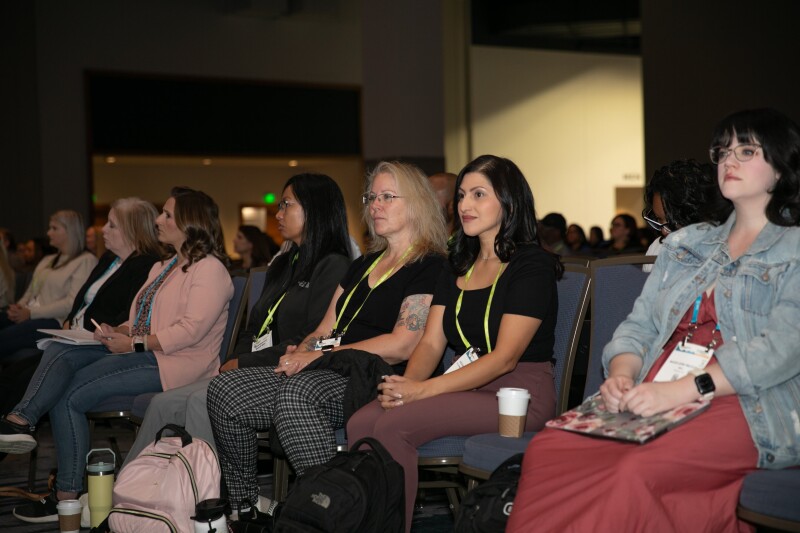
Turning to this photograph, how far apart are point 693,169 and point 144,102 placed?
11244 millimetres

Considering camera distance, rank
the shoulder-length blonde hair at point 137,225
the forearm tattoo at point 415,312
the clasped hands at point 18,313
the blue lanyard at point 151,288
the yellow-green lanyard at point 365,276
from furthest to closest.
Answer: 1. the clasped hands at point 18,313
2. the shoulder-length blonde hair at point 137,225
3. the blue lanyard at point 151,288
4. the yellow-green lanyard at point 365,276
5. the forearm tattoo at point 415,312

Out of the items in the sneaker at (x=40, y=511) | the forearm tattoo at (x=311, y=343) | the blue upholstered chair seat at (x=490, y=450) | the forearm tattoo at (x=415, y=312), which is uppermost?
the forearm tattoo at (x=415, y=312)

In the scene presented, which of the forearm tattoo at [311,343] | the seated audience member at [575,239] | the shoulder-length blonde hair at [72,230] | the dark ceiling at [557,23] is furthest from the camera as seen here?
Answer: the dark ceiling at [557,23]

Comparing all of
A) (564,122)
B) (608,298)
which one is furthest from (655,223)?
(564,122)

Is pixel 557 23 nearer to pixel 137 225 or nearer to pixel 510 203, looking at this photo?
pixel 137 225

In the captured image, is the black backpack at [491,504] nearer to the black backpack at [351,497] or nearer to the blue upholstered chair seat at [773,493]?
the black backpack at [351,497]

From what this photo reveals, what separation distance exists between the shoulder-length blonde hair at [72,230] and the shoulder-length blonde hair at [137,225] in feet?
4.11


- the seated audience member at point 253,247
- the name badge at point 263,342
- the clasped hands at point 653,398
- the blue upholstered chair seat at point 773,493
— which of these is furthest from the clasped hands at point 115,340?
the seated audience member at point 253,247

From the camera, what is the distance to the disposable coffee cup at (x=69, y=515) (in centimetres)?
340

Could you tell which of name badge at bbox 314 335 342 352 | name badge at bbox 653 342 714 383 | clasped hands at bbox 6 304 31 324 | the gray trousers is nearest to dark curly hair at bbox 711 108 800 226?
name badge at bbox 653 342 714 383

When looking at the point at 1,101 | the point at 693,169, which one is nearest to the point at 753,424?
the point at 693,169

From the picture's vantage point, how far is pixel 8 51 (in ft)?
39.7

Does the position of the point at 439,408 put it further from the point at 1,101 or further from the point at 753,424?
the point at 1,101

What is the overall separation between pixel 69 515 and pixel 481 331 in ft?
5.82
